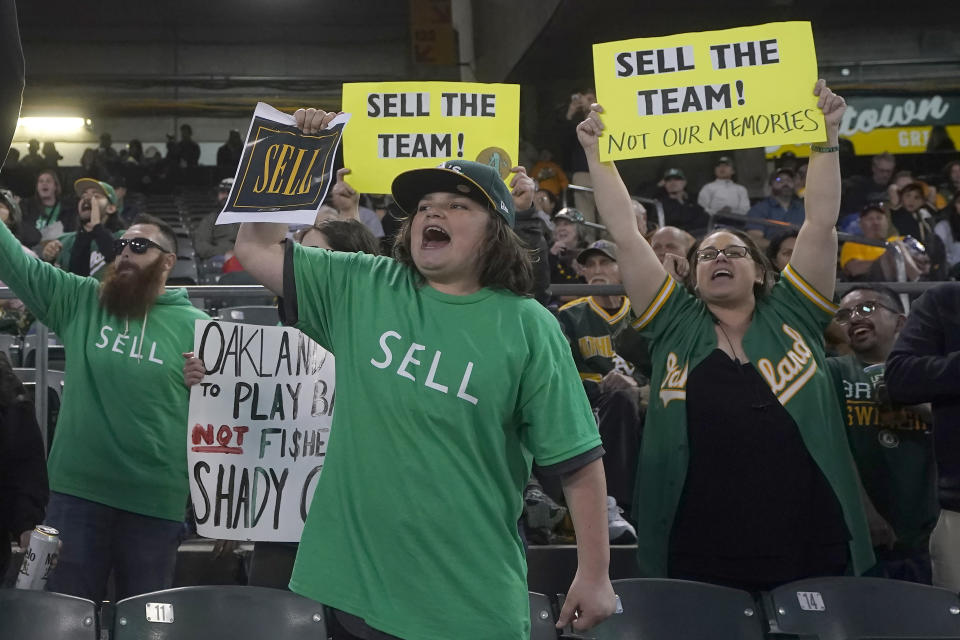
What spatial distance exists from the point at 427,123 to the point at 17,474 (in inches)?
77.5

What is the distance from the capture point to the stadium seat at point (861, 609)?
12.4 feet

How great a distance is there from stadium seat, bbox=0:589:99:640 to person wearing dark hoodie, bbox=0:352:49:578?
34 cm

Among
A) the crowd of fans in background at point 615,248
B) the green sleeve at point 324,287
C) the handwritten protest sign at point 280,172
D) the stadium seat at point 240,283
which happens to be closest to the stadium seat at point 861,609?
the crowd of fans in background at point 615,248

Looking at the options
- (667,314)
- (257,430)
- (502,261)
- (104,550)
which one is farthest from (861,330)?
(104,550)

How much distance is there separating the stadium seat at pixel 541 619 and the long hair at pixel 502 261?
148 cm

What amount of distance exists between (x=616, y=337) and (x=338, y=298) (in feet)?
6.29

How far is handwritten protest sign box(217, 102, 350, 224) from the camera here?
2850 mm

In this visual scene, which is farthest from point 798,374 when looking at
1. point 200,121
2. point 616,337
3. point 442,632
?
point 200,121

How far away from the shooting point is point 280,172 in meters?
3.00

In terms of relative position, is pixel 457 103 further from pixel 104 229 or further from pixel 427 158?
pixel 104 229

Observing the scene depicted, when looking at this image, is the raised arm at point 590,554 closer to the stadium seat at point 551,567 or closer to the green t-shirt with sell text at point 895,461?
the stadium seat at point 551,567

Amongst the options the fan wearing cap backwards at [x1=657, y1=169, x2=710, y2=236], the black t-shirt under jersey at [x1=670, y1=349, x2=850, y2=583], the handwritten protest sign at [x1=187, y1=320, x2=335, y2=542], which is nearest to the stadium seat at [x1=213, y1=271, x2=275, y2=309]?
the handwritten protest sign at [x1=187, y1=320, x2=335, y2=542]

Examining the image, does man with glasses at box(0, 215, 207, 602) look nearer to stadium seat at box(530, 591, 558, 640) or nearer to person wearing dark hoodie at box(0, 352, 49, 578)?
person wearing dark hoodie at box(0, 352, 49, 578)

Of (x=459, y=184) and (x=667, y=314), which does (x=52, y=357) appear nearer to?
(x=667, y=314)
